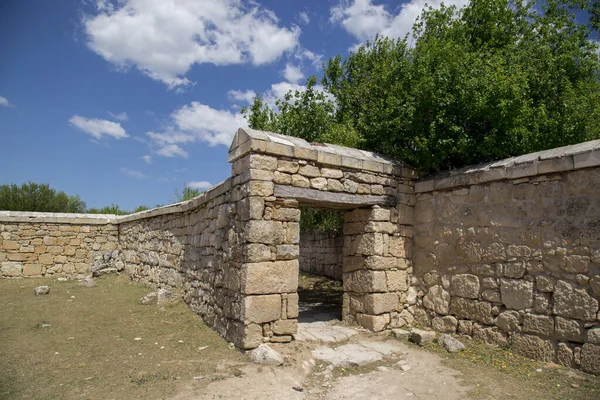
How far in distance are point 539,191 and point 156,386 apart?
4953mm

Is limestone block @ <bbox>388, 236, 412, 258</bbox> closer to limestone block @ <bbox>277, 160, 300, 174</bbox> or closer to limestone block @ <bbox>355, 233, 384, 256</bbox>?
limestone block @ <bbox>355, 233, 384, 256</bbox>

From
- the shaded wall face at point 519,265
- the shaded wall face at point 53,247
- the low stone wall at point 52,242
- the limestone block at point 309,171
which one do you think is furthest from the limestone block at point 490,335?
the low stone wall at point 52,242

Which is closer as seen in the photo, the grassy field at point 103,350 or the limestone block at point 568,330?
the grassy field at point 103,350

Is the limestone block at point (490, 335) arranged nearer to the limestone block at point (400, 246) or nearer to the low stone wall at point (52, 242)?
the limestone block at point (400, 246)

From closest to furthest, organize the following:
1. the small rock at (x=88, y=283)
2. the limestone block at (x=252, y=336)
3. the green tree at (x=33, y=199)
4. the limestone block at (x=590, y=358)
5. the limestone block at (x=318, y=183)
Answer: the limestone block at (x=590, y=358)
the limestone block at (x=252, y=336)
the limestone block at (x=318, y=183)
the small rock at (x=88, y=283)
the green tree at (x=33, y=199)

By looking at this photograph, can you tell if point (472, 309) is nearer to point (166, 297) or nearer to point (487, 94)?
point (487, 94)

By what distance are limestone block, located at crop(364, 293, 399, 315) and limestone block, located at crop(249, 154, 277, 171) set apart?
248 cm

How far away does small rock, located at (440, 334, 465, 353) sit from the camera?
528 centimetres

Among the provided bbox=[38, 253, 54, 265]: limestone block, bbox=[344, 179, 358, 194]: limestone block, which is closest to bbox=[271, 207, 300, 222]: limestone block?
bbox=[344, 179, 358, 194]: limestone block

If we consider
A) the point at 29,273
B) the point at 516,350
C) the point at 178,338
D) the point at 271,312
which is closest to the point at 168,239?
the point at 178,338

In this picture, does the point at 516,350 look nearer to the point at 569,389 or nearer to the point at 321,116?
the point at 569,389

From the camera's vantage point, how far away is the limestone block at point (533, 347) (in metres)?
4.63

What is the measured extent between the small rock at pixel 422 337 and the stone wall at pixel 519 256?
1.19 feet

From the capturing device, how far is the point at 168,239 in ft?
30.3
